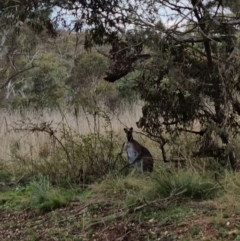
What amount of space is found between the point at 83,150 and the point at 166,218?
2571mm

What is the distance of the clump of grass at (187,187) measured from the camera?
5.69 metres

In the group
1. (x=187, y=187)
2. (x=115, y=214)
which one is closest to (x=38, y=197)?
(x=115, y=214)

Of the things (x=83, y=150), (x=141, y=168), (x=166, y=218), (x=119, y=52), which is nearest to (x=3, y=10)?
(x=119, y=52)

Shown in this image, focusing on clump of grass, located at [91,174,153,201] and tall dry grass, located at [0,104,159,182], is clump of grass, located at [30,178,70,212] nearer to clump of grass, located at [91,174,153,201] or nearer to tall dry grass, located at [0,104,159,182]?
clump of grass, located at [91,174,153,201]

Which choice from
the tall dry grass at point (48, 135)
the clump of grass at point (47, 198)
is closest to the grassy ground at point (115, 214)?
the clump of grass at point (47, 198)

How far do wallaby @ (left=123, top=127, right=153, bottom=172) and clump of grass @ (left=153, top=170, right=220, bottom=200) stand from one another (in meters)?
1.07

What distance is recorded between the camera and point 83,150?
757 cm

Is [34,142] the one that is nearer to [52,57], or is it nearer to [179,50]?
[179,50]

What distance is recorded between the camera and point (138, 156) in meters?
7.02

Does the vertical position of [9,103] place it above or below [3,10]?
below

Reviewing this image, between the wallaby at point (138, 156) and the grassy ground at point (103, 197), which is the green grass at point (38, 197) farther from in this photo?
the wallaby at point (138, 156)

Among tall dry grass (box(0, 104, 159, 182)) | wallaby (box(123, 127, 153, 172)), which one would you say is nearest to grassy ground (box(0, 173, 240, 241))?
wallaby (box(123, 127, 153, 172))

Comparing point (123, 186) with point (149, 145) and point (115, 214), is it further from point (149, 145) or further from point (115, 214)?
point (149, 145)

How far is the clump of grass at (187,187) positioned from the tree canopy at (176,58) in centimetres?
46
